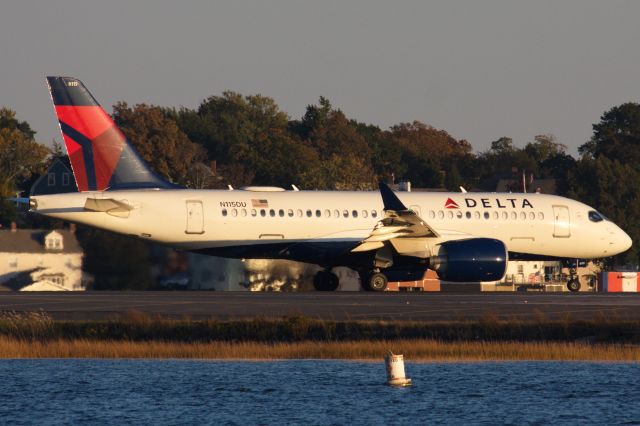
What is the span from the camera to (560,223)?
169 feet

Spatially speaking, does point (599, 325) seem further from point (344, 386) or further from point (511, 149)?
point (511, 149)

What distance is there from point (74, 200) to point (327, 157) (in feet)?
292

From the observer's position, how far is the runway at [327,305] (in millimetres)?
36344

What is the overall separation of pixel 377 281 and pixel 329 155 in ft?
284

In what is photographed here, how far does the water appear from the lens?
23094 mm

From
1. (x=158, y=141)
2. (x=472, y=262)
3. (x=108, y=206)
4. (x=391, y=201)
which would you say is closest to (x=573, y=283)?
(x=472, y=262)

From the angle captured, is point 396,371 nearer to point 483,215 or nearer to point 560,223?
point 483,215

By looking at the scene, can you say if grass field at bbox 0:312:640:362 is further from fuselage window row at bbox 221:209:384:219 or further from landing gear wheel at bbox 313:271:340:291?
landing gear wheel at bbox 313:271:340:291

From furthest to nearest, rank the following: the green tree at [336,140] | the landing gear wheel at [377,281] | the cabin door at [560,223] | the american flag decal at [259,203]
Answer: the green tree at [336,140] < the cabin door at [560,223] < the landing gear wheel at [377,281] < the american flag decal at [259,203]

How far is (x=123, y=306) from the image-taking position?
128 ft

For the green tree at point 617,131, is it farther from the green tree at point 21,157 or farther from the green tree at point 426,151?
the green tree at point 21,157

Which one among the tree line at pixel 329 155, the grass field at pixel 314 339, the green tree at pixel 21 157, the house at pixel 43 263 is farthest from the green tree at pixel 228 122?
the grass field at pixel 314 339

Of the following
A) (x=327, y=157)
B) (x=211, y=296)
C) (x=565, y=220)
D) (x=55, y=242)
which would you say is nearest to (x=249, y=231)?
(x=211, y=296)

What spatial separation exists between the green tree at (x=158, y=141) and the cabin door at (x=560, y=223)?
199 feet
